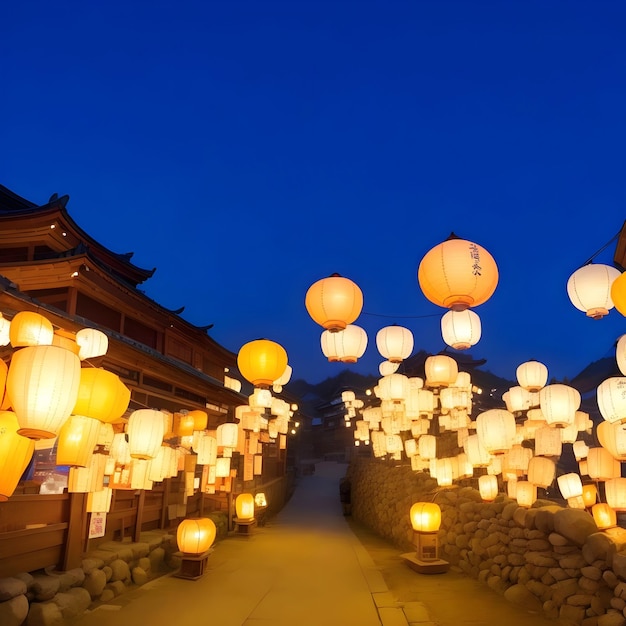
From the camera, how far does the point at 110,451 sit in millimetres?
8914

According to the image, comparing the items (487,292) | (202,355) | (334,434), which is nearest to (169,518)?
(202,355)

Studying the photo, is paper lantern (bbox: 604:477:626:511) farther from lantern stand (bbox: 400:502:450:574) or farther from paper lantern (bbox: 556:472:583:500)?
lantern stand (bbox: 400:502:450:574)

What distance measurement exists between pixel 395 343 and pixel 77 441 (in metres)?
6.44

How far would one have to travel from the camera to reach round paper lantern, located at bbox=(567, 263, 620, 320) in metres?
6.82

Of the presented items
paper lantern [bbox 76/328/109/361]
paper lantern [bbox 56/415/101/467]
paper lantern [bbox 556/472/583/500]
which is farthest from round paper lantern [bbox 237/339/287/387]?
paper lantern [bbox 556/472/583/500]

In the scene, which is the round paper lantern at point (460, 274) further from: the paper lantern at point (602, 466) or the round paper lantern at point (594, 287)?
the paper lantern at point (602, 466)

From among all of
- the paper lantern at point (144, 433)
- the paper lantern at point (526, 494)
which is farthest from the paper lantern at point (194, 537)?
the paper lantern at point (526, 494)

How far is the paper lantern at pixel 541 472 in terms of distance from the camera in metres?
9.28

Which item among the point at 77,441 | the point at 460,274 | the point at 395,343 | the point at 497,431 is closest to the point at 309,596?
the point at 497,431

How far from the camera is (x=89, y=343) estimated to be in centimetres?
772

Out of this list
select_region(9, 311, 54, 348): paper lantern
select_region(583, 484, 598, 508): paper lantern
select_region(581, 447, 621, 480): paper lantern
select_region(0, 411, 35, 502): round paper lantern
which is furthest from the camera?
select_region(583, 484, 598, 508): paper lantern

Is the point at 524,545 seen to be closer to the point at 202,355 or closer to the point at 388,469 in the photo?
the point at 388,469

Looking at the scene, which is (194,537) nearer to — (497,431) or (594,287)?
(497,431)

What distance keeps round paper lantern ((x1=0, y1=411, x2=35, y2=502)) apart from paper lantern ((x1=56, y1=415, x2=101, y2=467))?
86 cm
